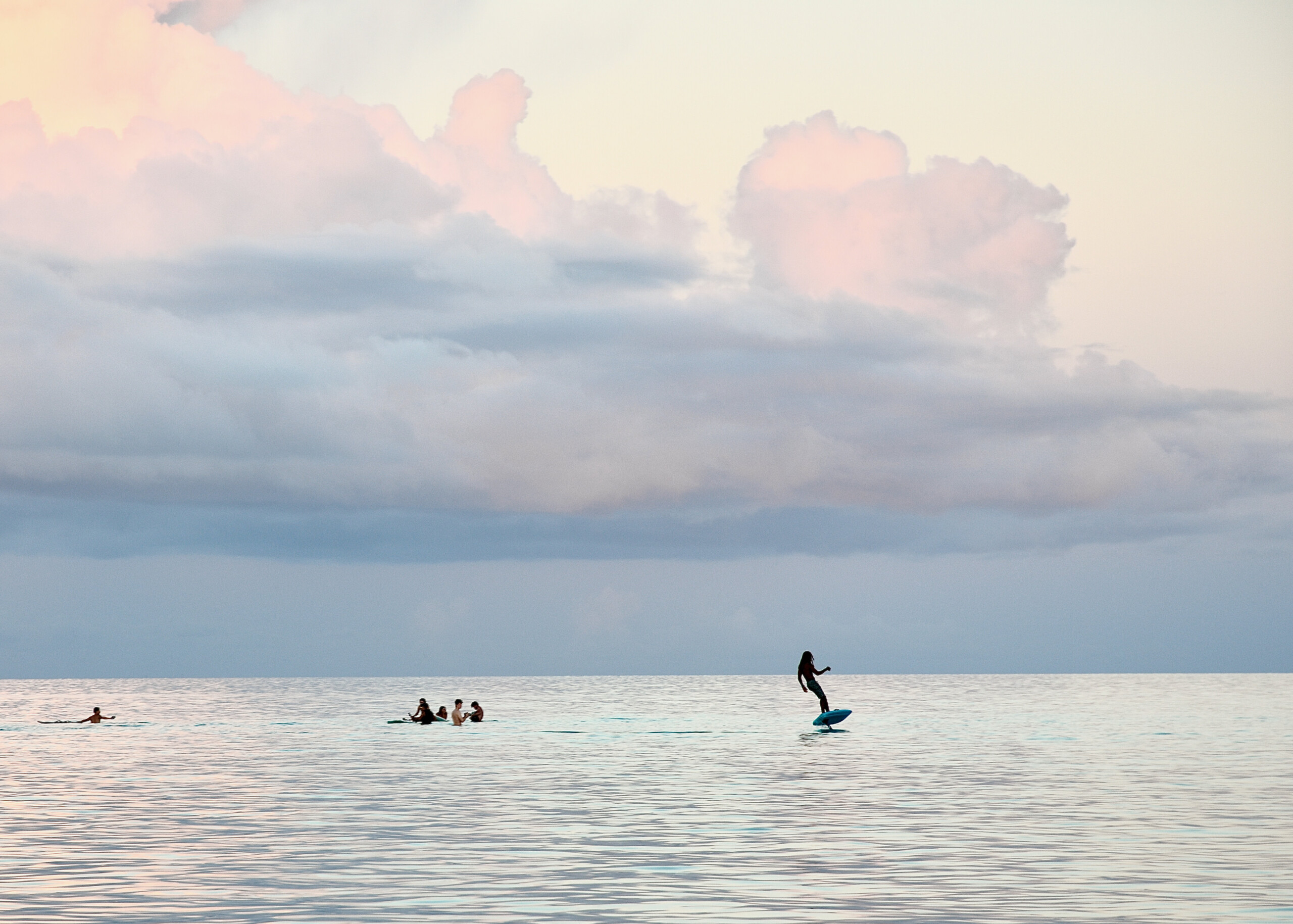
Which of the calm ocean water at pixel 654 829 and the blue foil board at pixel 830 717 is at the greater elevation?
the blue foil board at pixel 830 717

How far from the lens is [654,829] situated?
110 feet

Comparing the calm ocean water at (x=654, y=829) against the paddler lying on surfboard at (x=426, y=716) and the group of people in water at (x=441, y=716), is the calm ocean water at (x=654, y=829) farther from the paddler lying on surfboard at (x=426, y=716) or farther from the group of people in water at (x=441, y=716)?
the paddler lying on surfboard at (x=426, y=716)

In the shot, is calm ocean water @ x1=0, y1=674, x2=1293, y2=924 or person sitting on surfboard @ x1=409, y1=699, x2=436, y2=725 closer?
calm ocean water @ x1=0, y1=674, x2=1293, y2=924

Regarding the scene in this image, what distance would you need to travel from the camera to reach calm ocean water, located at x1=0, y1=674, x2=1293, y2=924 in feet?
77.9

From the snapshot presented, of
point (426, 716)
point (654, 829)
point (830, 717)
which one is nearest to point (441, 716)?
point (426, 716)

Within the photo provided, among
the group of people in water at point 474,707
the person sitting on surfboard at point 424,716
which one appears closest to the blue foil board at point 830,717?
the group of people in water at point 474,707

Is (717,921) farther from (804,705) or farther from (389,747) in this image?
(804,705)

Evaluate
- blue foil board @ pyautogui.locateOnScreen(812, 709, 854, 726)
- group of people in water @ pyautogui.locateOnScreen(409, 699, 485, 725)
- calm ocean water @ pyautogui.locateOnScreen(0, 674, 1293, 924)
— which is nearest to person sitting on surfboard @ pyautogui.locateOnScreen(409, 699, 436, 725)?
group of people in water @ pyautogui.locateOnScreen(409, 699, 485, 725)

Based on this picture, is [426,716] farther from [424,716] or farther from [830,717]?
[830,717]

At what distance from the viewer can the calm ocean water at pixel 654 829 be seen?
2373 centimetres

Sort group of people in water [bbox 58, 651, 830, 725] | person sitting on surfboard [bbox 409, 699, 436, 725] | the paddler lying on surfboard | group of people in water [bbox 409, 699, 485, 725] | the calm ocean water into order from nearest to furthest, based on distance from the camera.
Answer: the calm ocean water < group of people in water [bbox 58, 651, 830, 725] < group of people in water [bbox 409, 699, 485, 725] < the paddler lying on surfboard < person sitting on surfboard [bbox 409, 699, 436, 725]

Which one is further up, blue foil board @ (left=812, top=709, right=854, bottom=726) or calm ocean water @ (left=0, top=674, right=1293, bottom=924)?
blue foil board @ (left=812, top=709, right=854, bottom=726)

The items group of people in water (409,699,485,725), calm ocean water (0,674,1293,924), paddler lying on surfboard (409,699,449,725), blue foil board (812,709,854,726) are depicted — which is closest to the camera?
calm ocean water (0,674,1293,924)

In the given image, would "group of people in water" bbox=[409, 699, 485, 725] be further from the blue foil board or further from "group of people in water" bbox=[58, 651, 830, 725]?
the blue foil board
